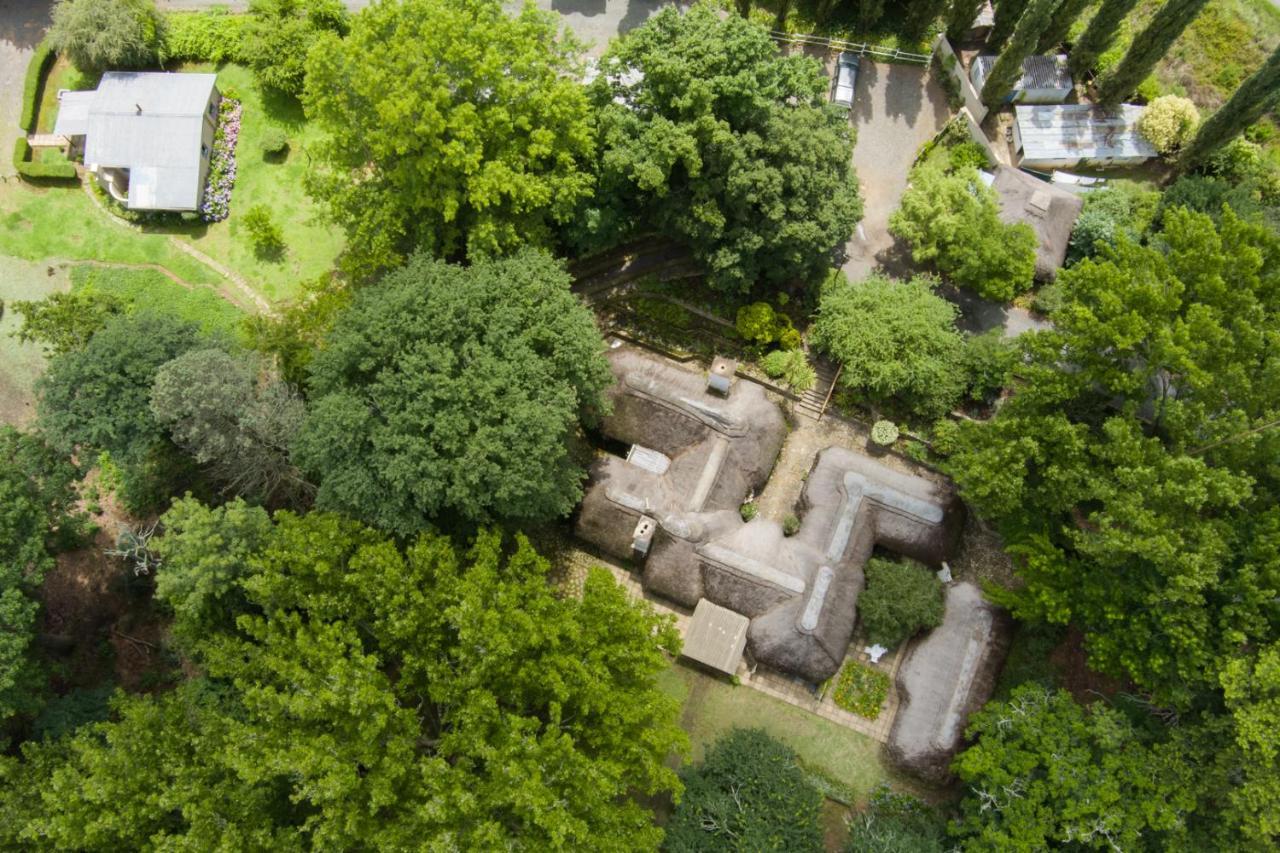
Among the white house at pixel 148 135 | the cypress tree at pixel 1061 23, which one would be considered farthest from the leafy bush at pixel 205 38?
the cypress tree at pixel 1061 23

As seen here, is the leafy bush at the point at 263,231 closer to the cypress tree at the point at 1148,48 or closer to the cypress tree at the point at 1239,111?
the cypress tree at the point at 1148,48

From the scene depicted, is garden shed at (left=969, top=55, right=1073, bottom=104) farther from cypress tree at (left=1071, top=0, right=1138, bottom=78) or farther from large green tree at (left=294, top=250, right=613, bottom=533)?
large green tree at (left=294, top=250, right=613, bottom=533)

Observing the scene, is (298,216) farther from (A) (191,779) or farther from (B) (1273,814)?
(B) (1273,814)

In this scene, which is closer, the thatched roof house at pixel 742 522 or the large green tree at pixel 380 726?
the large green tree at pixel 380 726

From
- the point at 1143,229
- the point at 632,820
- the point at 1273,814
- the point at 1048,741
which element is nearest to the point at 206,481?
the point at 632,820

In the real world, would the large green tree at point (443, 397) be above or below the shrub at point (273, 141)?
below

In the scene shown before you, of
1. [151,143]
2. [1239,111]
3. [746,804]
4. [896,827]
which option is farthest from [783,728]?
[151,143]

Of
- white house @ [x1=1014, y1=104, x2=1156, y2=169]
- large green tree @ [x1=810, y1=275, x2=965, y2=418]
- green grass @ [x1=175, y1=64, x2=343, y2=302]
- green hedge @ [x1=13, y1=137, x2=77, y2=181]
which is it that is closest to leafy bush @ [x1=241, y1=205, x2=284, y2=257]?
green grass @ [x1=175, y1=64, x2=343, y2=302]
